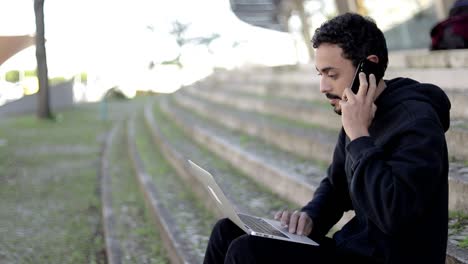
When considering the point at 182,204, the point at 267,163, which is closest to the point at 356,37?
the point at 267,163

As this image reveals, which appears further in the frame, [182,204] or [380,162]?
[182,204]

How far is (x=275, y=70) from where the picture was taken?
12.6 metres

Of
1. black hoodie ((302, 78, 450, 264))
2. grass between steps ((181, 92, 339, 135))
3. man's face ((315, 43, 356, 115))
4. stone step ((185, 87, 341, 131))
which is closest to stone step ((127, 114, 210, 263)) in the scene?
grass between steps ((181, 92, 339, 135))

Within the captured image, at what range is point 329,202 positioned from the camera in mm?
2963

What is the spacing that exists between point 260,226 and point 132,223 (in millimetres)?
3975

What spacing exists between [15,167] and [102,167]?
4.14 feet

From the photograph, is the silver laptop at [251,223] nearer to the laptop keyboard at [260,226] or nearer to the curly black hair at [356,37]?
the laptop keyboard at [260,226]

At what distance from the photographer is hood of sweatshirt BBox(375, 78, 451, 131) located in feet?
7.72

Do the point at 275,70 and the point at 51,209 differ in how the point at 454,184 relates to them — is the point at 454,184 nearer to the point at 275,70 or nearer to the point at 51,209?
the point at 51,209

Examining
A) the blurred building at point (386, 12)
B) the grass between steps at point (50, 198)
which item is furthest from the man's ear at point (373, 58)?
the blurred building at point (386, 12)

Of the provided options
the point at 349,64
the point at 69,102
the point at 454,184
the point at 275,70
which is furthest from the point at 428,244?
the point at 69,102

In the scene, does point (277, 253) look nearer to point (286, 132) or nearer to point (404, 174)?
point (404, 174)

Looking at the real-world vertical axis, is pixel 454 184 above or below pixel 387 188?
below

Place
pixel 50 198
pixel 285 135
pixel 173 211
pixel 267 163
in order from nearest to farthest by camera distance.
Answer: pixel 173 211 < pixel 267 163 < pixel 285 135 < pixel 50 198
